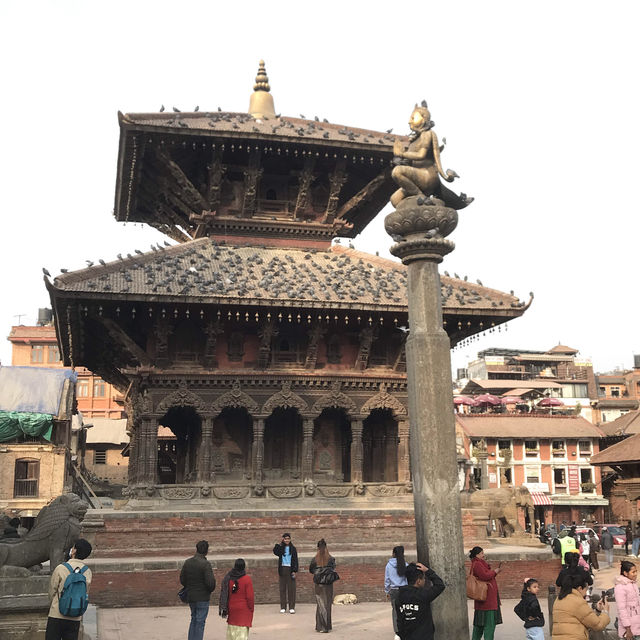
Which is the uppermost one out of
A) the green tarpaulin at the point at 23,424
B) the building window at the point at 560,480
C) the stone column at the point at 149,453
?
the green tarpaulin at the point at 23,424

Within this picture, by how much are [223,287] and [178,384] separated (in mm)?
3063

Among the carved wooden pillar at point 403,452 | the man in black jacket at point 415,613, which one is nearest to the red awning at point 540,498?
the carved wooden pillar at point 403,452

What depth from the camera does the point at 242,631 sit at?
11.1 meters

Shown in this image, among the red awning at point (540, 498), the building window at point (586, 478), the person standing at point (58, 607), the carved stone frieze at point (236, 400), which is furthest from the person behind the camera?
the building window at point (586, 478)

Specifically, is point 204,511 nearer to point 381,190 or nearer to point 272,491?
point 272,491

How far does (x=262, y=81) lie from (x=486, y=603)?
21.8m

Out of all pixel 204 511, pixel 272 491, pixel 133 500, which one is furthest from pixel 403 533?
pixel 133 500

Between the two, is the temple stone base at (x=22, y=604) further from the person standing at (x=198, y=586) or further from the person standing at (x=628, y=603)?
the person standing at (x=628, y=603)

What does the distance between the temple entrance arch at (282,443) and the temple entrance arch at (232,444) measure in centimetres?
61

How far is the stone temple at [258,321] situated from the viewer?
20.8 m

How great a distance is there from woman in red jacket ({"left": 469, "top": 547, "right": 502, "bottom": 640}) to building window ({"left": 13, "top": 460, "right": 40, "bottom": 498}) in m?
36.4

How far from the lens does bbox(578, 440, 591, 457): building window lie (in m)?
65.5

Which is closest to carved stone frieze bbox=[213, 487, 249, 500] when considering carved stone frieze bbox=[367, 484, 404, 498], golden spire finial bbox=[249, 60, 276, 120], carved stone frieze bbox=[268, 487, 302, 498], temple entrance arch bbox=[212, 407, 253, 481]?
carved stone frieze bbox=[268, 487, 302, 498]

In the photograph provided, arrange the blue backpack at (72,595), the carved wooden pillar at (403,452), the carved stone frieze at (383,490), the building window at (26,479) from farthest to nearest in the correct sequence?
1. the building window at (26,479)
2. the carved wooden pillar at (403,452)
3. the carved stone frieze at (383,490)
4. the blue backpack at (72,595)
